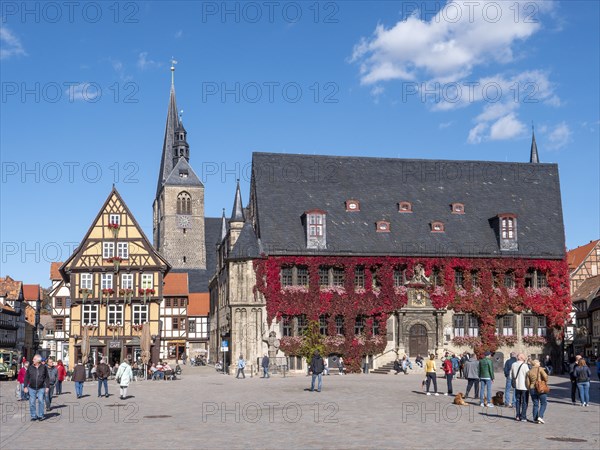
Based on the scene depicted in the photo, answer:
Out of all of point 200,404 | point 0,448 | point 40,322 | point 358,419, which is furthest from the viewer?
point 40,322

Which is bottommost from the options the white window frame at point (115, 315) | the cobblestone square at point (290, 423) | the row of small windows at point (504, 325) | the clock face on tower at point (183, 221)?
the cobblestone square at point (290, 423)

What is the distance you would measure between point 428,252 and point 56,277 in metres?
52.4

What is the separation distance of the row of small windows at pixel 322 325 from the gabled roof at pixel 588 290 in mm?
34847

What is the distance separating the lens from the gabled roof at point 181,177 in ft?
401

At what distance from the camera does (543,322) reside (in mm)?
55281

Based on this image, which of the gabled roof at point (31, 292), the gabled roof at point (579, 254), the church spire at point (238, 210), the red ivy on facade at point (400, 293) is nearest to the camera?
the red ivy on facade at point (400, 293)

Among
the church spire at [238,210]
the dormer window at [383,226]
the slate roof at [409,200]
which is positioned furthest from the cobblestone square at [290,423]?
the church spire at [238,210]

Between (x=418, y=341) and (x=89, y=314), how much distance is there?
994 inches

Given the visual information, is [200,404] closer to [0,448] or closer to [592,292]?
[0,448]

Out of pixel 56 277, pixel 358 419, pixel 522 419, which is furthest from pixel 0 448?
pixel 56 277

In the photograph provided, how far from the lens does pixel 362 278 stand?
175ft

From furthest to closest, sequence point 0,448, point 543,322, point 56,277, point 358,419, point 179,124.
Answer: point 179,124
point 56,277
point 543,322
point 358,419
point 0,448

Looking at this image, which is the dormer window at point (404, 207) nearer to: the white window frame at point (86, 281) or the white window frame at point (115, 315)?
the white window frame at point (115, 315)

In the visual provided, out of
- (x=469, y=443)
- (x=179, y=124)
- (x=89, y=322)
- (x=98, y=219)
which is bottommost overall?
(x=469, y=443)
